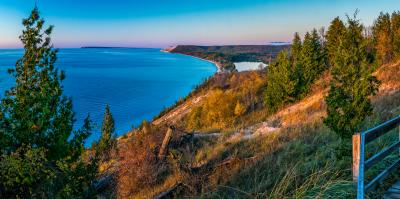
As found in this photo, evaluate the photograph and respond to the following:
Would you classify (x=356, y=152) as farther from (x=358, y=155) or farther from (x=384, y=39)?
(x=384, y=39)

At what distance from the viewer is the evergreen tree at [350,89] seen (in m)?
8.12

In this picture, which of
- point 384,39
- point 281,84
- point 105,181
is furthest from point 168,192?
point 384,39

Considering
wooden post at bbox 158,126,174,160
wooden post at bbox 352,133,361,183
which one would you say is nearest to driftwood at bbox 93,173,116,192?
wooden post at bbox 158,126,174,160

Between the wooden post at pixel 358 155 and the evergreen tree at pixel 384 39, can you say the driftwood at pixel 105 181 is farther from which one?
the evergreen tree at pixel 384 39

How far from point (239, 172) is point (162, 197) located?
2.18m

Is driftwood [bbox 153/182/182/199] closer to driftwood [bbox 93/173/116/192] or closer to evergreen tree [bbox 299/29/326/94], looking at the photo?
driftwood [bbox 93/173/116/192]

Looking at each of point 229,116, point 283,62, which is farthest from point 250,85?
point 283,62

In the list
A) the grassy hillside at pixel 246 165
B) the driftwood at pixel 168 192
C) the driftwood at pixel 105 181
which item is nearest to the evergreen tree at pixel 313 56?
the grassy hillside at pixel 246 165

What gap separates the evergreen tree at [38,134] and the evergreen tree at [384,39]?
162ft

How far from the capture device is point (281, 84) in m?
33.4

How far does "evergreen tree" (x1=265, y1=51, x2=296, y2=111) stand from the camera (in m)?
32.4

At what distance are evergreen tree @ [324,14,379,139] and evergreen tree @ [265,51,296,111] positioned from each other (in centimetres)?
2394

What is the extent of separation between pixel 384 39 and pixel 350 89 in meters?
49.3

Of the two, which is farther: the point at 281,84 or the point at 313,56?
the point at 313,56
